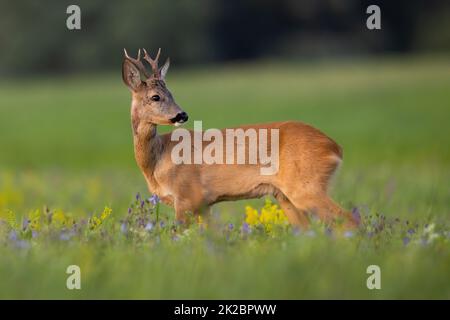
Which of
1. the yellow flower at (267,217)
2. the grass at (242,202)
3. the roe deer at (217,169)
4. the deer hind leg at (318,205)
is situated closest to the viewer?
the grass at (242,202)

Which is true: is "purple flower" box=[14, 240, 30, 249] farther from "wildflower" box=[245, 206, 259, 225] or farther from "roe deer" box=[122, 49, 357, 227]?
"wildflower" box=[245, 206, 259, 225]

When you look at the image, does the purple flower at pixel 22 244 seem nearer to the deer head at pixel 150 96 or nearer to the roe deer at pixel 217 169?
the roe deer at pixel 217 169

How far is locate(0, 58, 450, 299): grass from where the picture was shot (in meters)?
5.32

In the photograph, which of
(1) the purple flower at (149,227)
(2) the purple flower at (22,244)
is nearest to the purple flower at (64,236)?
(2) the purple flower at (22,244)

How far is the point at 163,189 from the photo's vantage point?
7.66 metres

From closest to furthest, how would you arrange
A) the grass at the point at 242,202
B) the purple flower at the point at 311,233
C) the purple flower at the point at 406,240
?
the grass at the point at 242,202, the purple flower at the point at 311,233, the purple flower at the point at 406,240

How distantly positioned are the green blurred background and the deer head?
1912 mm

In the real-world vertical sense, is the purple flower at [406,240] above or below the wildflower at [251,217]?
below

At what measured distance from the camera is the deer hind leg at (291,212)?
25.3 feet

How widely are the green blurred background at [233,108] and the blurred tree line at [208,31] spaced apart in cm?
8

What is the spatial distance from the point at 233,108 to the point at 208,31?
2263 cm

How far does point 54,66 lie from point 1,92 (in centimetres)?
1458

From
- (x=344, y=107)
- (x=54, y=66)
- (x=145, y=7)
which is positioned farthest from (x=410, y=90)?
(x=54, y=66)

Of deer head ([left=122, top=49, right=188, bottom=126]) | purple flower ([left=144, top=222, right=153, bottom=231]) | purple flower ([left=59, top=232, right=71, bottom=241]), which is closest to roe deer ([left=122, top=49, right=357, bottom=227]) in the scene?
deer head ([left=122, top=49, right=188, bottom=126])
